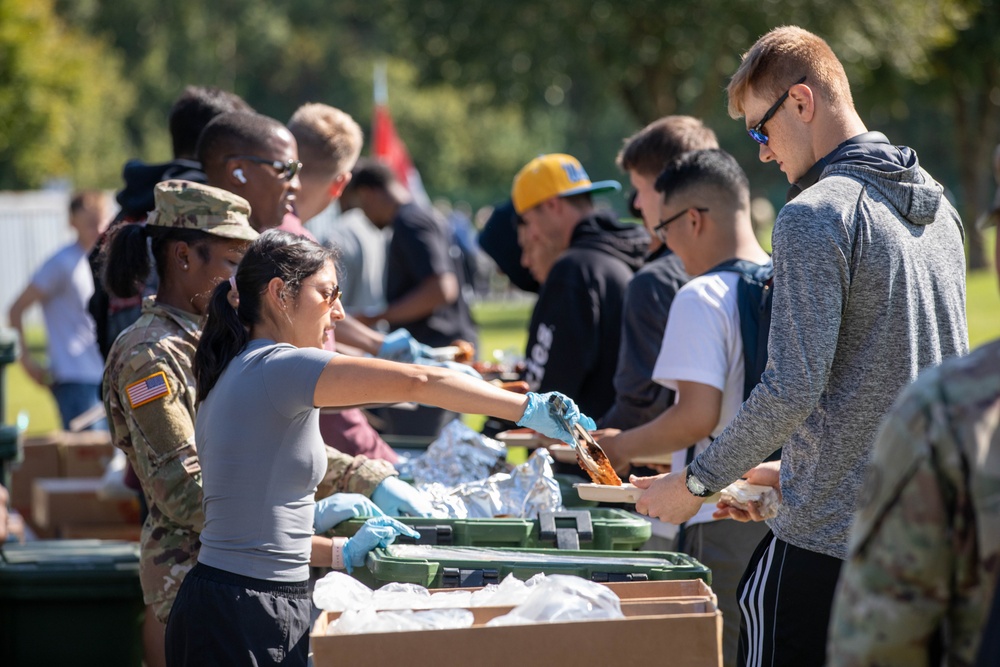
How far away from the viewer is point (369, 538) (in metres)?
3.03

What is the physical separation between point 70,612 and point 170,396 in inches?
64.0

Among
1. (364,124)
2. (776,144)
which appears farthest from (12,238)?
(364,124)

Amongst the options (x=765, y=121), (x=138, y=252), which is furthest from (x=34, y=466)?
(x=765, y=121)

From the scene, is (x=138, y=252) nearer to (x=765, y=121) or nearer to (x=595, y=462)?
(x=595, y=462)

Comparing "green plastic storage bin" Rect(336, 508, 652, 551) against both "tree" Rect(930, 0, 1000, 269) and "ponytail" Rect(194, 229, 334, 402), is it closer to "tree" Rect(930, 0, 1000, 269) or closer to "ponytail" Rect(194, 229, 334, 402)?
"ponytail" Rect(194, 229, 334, 402)

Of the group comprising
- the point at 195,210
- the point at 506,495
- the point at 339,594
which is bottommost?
the point at 506,495

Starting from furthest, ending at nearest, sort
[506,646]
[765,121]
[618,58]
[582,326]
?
[618,58]
[582,326]
[765,121]
[506,646]

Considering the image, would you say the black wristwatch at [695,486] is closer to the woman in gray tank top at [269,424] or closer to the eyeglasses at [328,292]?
the woman in gray tank top at [269,424]

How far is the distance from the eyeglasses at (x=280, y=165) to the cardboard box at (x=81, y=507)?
2.89 m

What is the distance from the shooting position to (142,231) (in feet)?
11.9

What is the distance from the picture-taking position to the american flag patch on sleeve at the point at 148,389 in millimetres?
3242

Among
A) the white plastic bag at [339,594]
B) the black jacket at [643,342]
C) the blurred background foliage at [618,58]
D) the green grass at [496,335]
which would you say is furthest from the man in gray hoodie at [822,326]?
the blurred background foliage at [618,58]

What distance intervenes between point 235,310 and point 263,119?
1665 mm

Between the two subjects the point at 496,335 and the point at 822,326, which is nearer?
the point at 822,326
